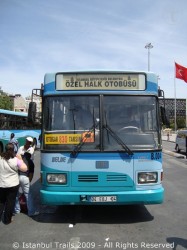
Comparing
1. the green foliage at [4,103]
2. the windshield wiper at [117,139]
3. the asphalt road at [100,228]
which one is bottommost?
the asphalt road at [100,228]

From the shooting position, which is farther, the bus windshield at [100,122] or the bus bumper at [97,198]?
the bus windshield at [100,122]

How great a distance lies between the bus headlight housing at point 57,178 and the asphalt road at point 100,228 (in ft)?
2.52

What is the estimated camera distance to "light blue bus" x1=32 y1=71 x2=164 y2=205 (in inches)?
265

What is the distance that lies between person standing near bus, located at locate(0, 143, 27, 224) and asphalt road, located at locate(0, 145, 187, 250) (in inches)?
13.1

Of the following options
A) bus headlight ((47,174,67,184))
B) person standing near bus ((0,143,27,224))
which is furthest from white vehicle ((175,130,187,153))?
person standing near bus ((0,143,27,224))

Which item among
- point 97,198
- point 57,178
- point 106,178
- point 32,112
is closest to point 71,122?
point 32,112

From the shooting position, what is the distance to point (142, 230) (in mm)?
6383

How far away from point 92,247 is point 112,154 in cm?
187

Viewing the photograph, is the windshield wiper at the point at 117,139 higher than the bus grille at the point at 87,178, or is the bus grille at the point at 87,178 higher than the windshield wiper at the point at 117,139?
the windshield wiper at the point at 117,139

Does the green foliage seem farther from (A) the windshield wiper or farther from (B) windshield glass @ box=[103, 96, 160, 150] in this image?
(A) the windshield wiper

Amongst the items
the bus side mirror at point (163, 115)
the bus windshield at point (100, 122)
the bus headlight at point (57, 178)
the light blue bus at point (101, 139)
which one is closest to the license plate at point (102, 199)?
the light blue bus at point (101, 139)

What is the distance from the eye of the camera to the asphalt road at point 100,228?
5602 millimetres

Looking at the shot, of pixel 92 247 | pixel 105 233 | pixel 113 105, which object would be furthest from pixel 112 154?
pixel 92 247

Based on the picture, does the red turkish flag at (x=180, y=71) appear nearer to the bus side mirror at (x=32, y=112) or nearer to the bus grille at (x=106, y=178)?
the bus side mirror at (x=32, y=112)
